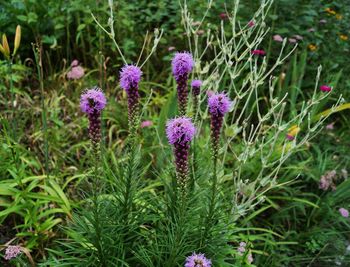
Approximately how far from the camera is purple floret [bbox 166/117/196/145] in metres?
1.69

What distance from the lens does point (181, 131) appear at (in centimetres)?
170

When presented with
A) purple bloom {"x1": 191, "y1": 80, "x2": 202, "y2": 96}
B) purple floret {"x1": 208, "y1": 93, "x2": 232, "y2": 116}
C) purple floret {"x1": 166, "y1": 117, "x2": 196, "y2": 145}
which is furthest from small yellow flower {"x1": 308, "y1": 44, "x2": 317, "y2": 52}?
purple floret {"x1": 166, "y1": 117, "x2": 196, "y2": 145}

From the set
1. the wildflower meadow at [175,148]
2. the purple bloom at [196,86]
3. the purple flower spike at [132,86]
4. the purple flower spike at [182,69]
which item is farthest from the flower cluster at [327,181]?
the purple flower spike at [132,86]

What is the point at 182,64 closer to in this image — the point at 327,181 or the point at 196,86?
the point at 196,86

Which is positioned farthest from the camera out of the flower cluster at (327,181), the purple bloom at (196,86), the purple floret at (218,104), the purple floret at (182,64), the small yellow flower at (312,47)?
the small yellow flower at (312,47)

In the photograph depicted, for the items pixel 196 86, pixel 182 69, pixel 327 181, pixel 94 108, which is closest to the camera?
pixel 94 108

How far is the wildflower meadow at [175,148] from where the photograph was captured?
81.4 inches

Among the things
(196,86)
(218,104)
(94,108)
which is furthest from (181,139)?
(196,86)

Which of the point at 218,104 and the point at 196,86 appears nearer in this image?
the point at 218,104

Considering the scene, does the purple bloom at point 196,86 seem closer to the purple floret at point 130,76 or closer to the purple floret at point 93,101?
the purple floret at point 130,76

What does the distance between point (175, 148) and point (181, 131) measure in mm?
101

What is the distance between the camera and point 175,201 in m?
2.25

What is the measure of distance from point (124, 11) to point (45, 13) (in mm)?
1008

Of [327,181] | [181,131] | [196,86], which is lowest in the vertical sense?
[327,181]
